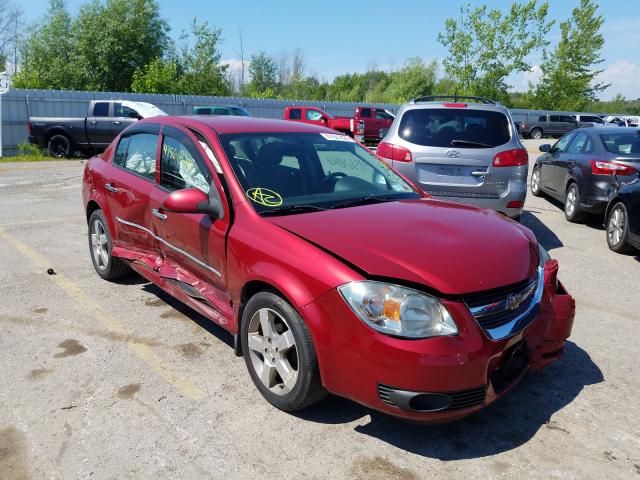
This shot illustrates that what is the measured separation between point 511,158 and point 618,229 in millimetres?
1825

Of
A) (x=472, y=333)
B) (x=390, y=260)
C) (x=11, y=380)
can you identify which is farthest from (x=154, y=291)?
(x=472, y=333)

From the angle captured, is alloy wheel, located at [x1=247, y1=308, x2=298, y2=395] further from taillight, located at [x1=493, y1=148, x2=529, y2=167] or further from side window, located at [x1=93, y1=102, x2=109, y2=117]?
side window, located at [x1=93, y1=102, x2=109, y2=117]

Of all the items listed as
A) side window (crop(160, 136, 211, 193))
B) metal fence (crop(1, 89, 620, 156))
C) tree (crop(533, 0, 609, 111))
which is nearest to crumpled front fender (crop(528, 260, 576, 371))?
side window (crop(160, 136, 211, 193))

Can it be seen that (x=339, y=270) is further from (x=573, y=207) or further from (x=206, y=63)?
(x=206, y=63)

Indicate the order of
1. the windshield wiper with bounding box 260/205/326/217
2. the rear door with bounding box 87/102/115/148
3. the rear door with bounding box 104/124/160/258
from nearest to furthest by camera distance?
the windshield wiper with bounding box 260/205/326/217 < the rear door with bounding box 104/124/160/258 < the rear door with bounding box 87/102/115/148

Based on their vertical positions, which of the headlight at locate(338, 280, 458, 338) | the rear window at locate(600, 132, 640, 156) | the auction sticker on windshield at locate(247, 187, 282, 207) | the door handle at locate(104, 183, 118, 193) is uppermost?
the rear window at locate(600, 132, 640, 156)

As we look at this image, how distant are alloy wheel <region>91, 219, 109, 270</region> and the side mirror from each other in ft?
6.96

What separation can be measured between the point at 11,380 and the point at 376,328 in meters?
2.43

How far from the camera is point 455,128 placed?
6.82 meters

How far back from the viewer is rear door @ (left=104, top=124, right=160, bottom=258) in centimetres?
453

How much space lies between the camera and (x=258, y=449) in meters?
2.85

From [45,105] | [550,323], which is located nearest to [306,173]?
[550,323]

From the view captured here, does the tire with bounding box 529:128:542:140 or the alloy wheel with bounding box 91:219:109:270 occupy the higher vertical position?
the alloy wheel with bounding box 91:219:109:270

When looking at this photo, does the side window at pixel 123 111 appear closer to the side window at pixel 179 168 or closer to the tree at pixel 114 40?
the side window at pixel 179 168
